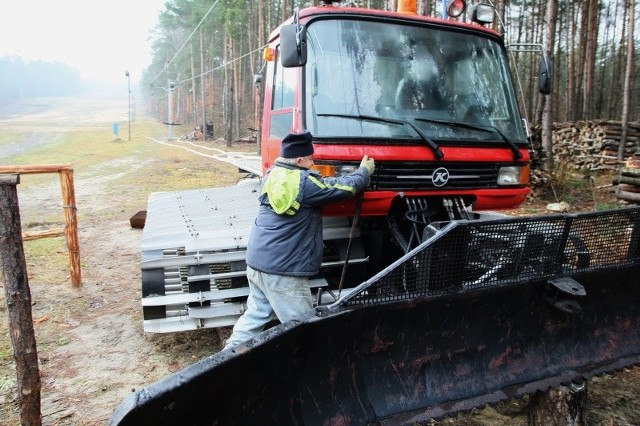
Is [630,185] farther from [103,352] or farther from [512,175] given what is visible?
[103,352]

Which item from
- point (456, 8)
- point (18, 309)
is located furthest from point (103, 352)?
point (456, 8)

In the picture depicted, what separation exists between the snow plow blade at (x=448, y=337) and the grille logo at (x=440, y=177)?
95 centimetres

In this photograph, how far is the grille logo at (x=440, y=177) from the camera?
3.80 meters

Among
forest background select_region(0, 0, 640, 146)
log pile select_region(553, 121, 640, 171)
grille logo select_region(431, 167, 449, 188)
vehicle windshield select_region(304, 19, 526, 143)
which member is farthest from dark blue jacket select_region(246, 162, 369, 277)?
log pile select_region(553, 121, 640, 171)

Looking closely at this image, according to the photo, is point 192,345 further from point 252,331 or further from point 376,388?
point 376,388

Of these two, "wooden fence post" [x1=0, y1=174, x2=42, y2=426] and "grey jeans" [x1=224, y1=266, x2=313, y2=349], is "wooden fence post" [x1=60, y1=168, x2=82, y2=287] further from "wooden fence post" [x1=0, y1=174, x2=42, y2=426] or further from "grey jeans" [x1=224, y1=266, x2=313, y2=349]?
"grey jeans" [x1=224, y1=266, x2=313, y2=349]

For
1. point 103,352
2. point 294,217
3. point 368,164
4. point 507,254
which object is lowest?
point 103,352

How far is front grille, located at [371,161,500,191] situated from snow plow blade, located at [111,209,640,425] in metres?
0.97

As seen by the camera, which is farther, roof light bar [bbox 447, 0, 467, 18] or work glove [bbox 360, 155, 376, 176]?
roof light bar [bbox 447, 0, 467, 18]

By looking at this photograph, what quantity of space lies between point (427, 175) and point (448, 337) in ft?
4.35

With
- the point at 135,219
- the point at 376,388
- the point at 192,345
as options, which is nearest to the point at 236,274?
the point at 192,345

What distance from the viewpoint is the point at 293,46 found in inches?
139

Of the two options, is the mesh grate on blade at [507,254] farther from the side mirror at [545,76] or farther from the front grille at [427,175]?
the side mirror at [545,76]

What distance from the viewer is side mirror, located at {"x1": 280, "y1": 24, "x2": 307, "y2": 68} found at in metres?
3.52
